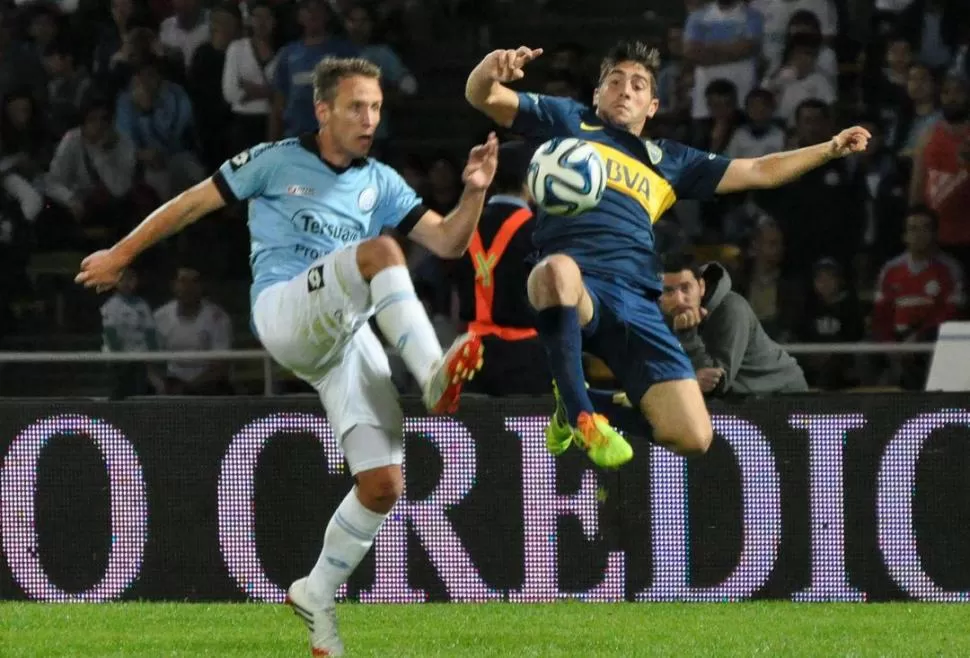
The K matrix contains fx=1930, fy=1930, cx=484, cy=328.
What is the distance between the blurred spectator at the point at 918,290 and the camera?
1089cm

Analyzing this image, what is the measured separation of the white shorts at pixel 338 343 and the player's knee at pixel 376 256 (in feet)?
0.09

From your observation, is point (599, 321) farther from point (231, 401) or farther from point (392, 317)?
point (231, 401)

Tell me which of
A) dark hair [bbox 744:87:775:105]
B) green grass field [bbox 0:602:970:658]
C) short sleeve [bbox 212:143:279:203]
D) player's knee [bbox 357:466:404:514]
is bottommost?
green grass field [bbox 0:602:970:658]

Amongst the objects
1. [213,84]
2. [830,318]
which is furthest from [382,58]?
[830,318]

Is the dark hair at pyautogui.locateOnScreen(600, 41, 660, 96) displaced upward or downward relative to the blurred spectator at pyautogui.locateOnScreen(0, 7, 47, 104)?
downward

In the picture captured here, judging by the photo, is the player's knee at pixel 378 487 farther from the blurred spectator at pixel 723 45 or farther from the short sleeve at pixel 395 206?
the blurred spectator at pixel 723 45

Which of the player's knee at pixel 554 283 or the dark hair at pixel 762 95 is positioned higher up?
the dark hair at pixel 762 95

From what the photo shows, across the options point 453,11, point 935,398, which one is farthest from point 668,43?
point 935,398

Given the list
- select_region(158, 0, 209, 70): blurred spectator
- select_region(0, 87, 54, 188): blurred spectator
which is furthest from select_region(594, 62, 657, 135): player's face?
select_region(0, 87, 54, 188): blurred spectator

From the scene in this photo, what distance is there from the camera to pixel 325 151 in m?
6.92

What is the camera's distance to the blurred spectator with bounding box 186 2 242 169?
12781 millimetres

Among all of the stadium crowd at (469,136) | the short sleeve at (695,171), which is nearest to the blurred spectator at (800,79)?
the stadium crowd at (469,136)

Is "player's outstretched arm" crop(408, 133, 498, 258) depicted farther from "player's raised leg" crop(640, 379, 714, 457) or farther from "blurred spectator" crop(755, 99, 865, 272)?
"blurred spectator" crop(755, 99, 865, 272)

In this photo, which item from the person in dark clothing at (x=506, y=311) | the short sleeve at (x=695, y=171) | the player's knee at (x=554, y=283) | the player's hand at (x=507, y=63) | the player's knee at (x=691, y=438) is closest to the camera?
the player's hand at (x=507, y=63)
